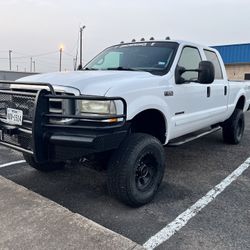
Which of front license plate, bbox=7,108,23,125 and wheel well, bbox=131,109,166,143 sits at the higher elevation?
front license plate, bbox=7,108,23,125

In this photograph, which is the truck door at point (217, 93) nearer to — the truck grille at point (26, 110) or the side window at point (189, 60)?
the side window at point (189, 60)

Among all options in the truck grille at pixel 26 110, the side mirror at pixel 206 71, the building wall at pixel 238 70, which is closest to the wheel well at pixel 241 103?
the side mirror at pixel 206 71

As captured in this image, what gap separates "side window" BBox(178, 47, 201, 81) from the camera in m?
4.46

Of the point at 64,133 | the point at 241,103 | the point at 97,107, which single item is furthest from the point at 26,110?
the point at 241,103

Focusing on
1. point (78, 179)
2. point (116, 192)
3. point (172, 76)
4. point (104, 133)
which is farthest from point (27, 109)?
point (172, 76)

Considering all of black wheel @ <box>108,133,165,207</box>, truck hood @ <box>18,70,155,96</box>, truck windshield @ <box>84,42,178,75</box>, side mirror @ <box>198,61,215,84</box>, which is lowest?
black wheel @ <box>108,133,165,207</box>

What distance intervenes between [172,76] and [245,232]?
205 centimetres

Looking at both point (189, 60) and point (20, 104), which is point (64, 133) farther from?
point (189, 60)

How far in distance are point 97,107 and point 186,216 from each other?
58.6 inches

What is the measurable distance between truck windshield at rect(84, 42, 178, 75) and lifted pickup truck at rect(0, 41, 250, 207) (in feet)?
0.04

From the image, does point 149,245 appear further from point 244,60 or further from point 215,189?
point 244,60

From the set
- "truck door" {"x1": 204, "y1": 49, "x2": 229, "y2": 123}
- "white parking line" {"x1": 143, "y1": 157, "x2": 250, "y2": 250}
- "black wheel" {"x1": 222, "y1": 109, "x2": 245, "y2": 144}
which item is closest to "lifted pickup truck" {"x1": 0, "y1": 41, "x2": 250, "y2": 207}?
"white parking line" {"x1": 143, "y1": 157, "x2": 250, "y2": 250}

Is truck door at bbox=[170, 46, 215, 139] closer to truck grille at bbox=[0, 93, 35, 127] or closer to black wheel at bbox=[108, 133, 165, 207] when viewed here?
black wheel at bbox=[108, 133, 165, 207]

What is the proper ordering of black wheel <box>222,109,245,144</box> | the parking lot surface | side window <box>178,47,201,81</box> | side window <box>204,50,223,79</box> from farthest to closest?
black wheel <box>222,109,245,144</box>, side window <box>204,50,223,79</box>, side window <box>178,47,201,81</box>, the parking lot surface
